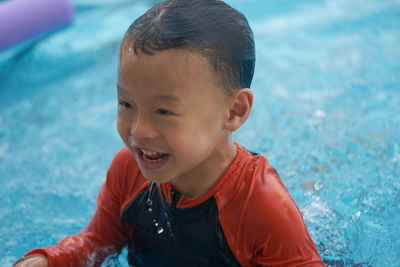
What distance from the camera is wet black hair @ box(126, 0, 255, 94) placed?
47.7 inches

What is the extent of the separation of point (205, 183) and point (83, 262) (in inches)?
22.1

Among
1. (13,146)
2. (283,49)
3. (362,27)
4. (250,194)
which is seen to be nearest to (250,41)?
(250,194)

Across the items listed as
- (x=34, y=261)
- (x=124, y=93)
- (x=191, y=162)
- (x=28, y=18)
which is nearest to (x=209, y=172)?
(x=191, y=162)

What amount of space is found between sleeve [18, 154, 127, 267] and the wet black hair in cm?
58

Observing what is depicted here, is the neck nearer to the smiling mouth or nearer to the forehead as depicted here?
the smiling mouth

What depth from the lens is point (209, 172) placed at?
1480 mm

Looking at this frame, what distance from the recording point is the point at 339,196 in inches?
90.5

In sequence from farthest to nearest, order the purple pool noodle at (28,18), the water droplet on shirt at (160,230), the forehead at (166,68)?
1. the purple pool noodle at (28,18)
2. the water droplet on shirt at (160,230)
3. the forehead at (166,68)

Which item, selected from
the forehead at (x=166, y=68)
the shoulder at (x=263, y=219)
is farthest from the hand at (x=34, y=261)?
the forehead at (x=166, y=68)

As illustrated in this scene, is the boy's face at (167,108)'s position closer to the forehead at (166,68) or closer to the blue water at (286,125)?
the forehead at (166,68)

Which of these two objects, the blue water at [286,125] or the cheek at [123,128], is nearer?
the cheek at [123,128]

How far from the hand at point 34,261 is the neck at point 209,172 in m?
0.52

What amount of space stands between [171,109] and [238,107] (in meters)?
0.23

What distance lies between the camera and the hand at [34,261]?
1.56m
